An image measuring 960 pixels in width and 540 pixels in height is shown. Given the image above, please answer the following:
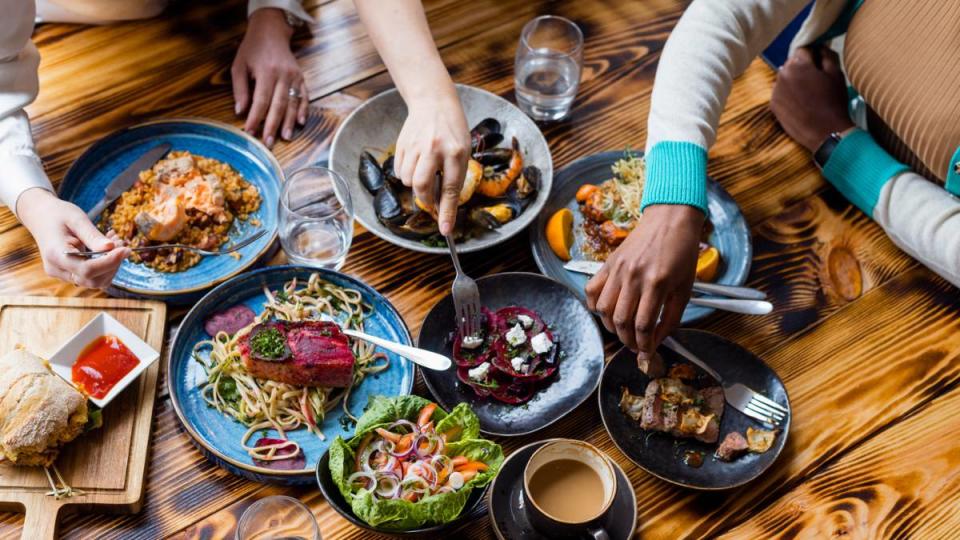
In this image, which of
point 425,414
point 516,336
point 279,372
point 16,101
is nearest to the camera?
point 425,414

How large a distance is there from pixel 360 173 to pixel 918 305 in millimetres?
1548

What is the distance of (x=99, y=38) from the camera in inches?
99.5

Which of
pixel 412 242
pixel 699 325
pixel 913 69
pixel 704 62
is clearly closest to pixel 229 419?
pixel 412 242

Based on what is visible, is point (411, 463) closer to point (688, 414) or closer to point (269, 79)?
point (688, 414)

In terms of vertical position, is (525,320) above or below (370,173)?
below

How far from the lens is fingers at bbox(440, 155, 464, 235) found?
1.95m

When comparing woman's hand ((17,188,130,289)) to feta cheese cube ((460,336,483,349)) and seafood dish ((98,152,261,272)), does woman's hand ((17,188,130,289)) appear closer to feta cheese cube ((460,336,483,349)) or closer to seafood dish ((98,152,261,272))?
seafood dish ((98,152,261,272))

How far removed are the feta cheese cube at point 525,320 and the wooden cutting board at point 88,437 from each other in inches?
34.1

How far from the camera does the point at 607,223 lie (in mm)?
2223

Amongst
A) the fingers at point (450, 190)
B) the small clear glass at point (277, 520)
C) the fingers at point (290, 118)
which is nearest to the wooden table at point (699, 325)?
the fingers at point (290, 118)

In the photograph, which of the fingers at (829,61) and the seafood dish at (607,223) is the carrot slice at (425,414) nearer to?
the seafood dish at (607,223)

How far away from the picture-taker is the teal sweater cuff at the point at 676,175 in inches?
80.3

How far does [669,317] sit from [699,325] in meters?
0.23

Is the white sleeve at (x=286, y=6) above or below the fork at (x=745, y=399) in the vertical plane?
above
